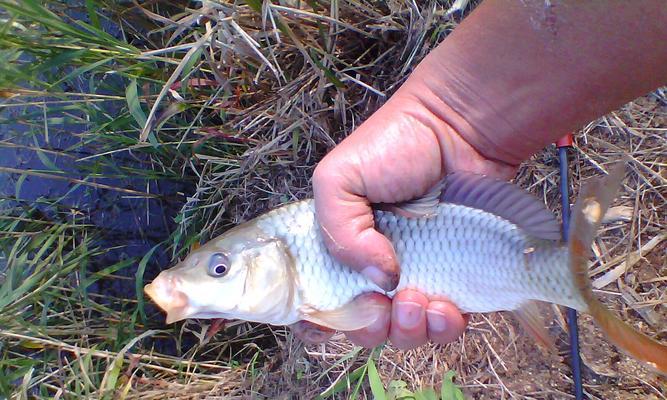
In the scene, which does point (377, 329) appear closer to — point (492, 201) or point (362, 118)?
point (492, 201)

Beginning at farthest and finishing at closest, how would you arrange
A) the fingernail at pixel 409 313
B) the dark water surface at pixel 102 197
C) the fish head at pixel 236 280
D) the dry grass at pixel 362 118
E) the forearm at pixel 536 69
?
the dark water surface at pixel 102 197 → the dry grass at pixel 362 118 → the fingernail at pixel 409 313 → the fish head at pixel 236 280 → the forearm at pixel 536 69

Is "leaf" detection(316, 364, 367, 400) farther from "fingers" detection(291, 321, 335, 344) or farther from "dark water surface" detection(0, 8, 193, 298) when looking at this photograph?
"dark water surface" detection(0, 8, 193, 298)

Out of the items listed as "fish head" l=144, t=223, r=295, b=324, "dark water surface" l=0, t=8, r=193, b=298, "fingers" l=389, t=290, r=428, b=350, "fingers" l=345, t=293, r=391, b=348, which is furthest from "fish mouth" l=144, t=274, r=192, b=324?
"dark water surface" l=0, t=8, r=193, b=298

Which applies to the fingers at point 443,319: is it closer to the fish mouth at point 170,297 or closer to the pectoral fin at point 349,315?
the pectoral fin at point 349,315

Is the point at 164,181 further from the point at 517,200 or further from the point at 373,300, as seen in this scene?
the point at 517,200

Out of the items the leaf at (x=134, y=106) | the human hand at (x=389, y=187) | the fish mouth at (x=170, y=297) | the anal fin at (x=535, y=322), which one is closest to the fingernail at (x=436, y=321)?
the human hand at (x=389, y=187)

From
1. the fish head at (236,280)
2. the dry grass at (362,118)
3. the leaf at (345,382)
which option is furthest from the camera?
the leaf at (345,382)

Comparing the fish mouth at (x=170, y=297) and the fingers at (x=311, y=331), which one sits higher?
the fingers at (x=311, y=331)
